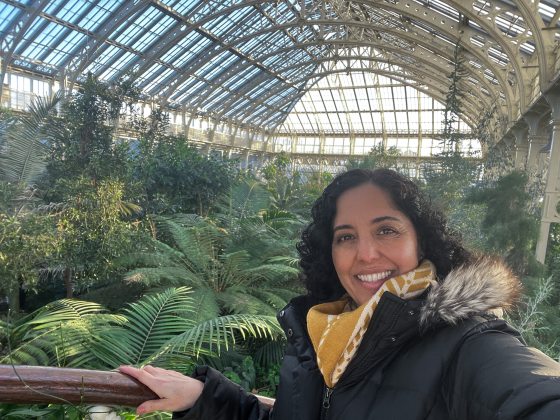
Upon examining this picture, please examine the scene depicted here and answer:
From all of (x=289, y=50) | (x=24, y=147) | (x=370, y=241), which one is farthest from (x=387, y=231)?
(x=289, y=50)

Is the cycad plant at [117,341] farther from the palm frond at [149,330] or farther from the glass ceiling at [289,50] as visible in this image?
the glass ceiling at [289,50]

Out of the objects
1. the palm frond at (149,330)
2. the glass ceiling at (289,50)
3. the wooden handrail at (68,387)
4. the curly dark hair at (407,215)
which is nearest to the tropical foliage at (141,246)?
the palm frond at (149,330)

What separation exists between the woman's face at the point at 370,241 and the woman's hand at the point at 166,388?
1.54ft

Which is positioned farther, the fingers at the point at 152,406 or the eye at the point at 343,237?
the eye at the point at 343,237

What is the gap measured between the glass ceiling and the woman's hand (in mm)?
6580

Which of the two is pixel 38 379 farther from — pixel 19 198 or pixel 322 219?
pixel 19 198

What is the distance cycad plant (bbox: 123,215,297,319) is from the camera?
4.32 m

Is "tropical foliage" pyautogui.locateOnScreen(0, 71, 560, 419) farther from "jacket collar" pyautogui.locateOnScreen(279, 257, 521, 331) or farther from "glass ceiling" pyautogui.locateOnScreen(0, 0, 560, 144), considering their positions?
"glass ceiling" pyautogui.locateOnScreen(0, 0, 560, 144)

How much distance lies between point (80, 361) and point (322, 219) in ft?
5.64

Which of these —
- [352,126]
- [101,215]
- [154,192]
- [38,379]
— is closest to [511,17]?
[154,192]

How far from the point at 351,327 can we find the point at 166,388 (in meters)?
0.44

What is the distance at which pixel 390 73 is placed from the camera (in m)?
26.5

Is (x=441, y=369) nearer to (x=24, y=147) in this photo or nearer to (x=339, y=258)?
(x=339, y=258)

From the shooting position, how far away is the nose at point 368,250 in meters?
1.08
